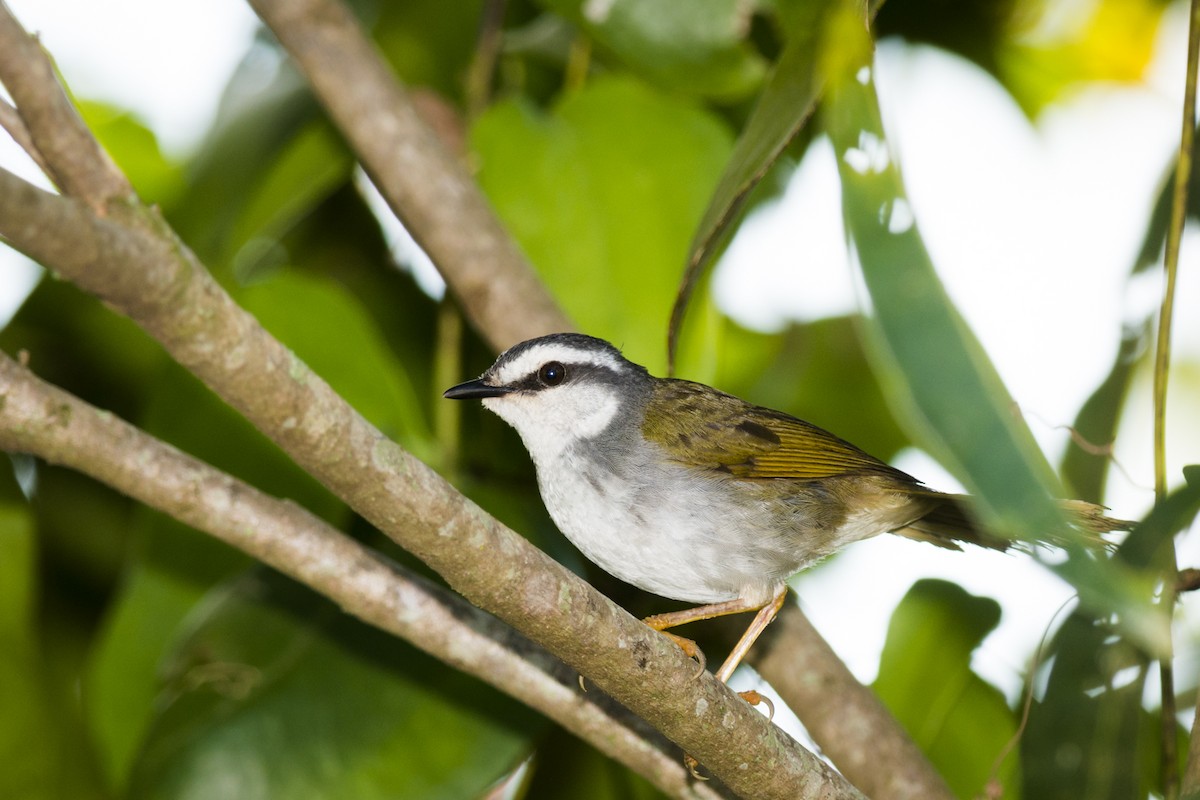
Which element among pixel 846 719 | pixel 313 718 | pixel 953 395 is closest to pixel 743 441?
pixel 846 719

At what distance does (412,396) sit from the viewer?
3791 millimetres

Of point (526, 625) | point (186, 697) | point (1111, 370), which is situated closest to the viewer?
point (526, 625)

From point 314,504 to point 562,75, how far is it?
77.0 inches

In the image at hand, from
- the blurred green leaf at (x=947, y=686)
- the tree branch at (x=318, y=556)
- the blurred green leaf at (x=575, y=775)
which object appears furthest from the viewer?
the blurred green leaf at (x=575, y=775)

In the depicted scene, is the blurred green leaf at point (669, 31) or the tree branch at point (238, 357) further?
the blurred green leaf at point (669, 31)

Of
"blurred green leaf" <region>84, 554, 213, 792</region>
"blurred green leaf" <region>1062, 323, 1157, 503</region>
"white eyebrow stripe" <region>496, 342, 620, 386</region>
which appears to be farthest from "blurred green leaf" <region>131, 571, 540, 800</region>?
"blurred green leaf" <region>1062, 323, 1157, 503</region>

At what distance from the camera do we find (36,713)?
312 centimetres

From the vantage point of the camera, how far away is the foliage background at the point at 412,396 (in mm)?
2973

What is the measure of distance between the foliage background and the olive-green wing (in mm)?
176

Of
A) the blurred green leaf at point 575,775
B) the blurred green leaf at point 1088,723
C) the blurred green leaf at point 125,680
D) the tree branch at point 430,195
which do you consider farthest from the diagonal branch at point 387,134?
the blurred green leaf at point 125,680

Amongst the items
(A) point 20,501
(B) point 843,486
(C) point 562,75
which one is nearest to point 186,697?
(A) point 20,501

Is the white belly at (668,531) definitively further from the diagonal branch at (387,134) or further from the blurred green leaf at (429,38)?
the blurred green leaf at (429,38)

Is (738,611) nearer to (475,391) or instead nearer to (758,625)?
(758,625)

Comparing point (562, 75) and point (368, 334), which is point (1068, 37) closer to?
point (562, 75)
